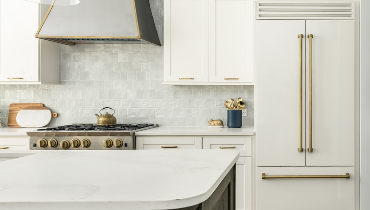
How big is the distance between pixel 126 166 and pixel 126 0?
7.91 ft

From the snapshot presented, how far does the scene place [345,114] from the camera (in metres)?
2.84

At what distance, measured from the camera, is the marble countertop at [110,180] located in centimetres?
75

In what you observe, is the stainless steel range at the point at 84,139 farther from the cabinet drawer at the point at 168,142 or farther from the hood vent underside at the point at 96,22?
the hood vent underside at the point at 96,22

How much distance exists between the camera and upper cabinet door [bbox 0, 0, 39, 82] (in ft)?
10.9

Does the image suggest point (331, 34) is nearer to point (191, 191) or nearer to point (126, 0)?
point (126, 0)

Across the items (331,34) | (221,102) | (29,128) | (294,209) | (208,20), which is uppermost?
(208,20)

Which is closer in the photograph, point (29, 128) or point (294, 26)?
point (294, 26)

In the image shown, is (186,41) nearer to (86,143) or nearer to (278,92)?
(278,92)

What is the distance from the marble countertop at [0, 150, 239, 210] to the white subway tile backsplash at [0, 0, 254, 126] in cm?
222

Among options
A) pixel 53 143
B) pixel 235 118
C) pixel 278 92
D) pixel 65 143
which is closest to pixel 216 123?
pixel 235 118

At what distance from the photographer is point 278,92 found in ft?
9.42

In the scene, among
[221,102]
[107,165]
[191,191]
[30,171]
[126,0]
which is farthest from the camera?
[221,102]

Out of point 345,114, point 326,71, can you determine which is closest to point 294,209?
point 345,114

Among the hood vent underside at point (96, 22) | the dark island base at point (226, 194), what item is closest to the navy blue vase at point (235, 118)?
the hood vent underside at point (96, 22)
